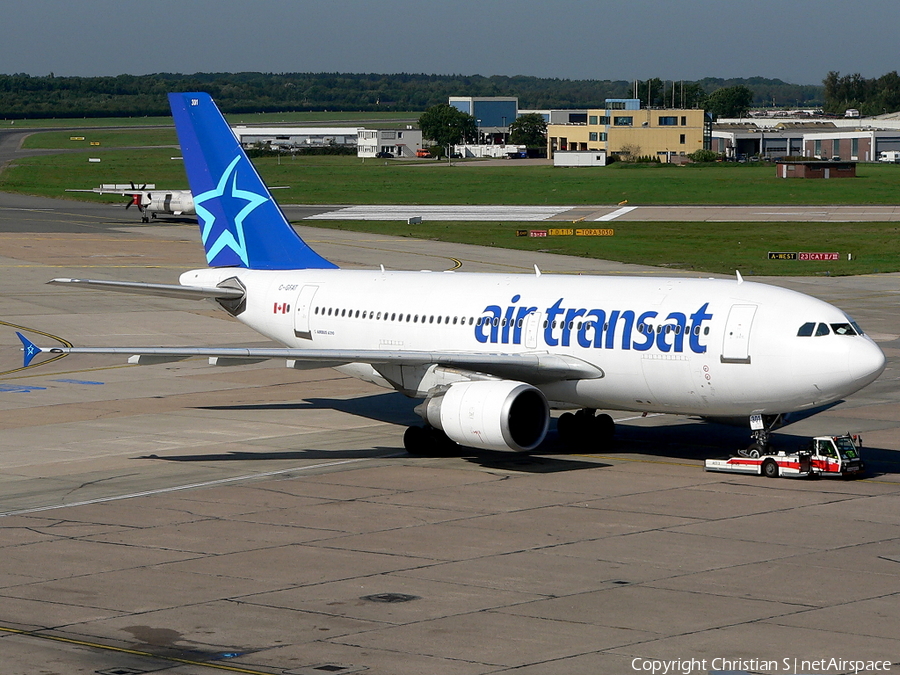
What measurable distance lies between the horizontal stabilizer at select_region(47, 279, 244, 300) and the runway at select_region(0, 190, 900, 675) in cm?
375

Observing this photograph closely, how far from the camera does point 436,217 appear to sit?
12100cm

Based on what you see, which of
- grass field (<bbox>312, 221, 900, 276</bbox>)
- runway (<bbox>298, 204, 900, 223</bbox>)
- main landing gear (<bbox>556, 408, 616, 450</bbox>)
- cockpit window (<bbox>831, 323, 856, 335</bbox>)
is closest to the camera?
cockpit window (<bbox>831, 323, 856, 335</bbox>)

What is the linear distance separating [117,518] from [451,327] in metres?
12.1

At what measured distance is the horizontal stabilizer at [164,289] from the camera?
36.1 metres

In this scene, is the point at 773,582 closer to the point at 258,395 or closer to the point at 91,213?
the point at 258,395

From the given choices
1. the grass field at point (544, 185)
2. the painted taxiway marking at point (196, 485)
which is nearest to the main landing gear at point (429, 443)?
the painted taxiway marking at point (196, 485)

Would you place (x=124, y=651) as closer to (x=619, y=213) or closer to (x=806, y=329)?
(x=806, y=329)

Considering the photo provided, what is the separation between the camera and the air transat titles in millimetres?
31906

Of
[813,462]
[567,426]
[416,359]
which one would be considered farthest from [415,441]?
[813,462]

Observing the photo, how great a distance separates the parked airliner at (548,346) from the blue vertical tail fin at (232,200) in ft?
3.51

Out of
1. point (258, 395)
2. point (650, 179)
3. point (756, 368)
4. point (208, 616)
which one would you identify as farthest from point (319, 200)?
point (208, 616)

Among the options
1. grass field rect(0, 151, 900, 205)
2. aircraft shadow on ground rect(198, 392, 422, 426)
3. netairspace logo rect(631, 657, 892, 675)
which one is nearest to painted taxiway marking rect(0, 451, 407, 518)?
aircraft shadow on ground rect(198, 392, 422, 426)

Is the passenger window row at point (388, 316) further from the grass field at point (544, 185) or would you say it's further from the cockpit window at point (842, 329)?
the grass field at point (544, 185)

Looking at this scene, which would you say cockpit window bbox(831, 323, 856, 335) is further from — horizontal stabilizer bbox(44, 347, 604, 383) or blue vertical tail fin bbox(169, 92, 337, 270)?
blue vertical tail fin bbox(169, 92, 337, 270)
